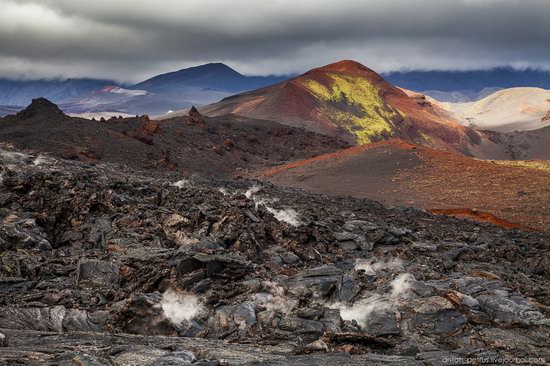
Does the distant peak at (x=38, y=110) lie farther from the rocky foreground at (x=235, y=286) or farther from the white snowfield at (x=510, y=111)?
the white snowfield at (x=510, y=111)

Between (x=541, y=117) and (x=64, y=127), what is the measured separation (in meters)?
126

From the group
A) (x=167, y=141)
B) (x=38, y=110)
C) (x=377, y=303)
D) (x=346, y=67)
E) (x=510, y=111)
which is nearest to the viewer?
(x=377, y=303)

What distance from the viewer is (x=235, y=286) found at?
12562mm

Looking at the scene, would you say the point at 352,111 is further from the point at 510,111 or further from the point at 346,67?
the point at 510,111

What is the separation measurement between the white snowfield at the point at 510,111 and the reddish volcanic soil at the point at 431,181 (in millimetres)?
93416

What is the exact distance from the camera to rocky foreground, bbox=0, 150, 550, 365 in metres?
9.00

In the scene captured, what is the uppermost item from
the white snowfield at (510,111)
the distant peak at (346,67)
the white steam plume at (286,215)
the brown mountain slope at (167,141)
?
the distant peak at (346,67)

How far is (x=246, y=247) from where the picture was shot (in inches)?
623

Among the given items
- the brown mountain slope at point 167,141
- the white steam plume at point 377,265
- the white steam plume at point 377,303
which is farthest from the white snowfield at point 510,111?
the white steam plume at point 377,303

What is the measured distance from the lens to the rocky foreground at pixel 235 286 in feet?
29.5

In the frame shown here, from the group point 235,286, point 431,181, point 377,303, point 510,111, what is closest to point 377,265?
point 377,303

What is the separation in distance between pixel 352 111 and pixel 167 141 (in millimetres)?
51345

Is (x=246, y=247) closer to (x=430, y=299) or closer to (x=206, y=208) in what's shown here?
(x=206, y=208)

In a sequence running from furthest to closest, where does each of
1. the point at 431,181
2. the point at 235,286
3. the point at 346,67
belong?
the point at 346,67
the point at 431,181
the point at 235,286
